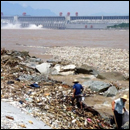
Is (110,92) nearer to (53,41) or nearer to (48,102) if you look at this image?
(48,102)

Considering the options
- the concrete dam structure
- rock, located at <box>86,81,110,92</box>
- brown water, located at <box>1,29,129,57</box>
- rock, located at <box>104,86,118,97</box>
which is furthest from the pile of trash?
the concrete dam structure

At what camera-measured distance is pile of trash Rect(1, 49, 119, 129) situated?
5.89 metres

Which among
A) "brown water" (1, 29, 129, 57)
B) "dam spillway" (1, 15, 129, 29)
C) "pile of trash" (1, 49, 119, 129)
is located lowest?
"pile of trash" (1, 49, 119, 129)

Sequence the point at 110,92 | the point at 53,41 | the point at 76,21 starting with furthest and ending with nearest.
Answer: the point at 76,21 → the point at 53,41 → the point at 110,92

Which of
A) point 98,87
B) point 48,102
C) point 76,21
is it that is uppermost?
point 76,21

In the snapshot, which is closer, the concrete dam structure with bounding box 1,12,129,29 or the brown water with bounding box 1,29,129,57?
the brown water with bounding box 1,29,129,57

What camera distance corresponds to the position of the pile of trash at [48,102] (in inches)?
232

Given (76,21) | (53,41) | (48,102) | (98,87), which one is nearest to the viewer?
(48,102)

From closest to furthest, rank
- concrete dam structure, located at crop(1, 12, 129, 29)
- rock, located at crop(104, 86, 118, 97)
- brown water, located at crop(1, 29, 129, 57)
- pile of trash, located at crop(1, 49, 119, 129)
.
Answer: pile of trash, located at crop(1, 49, 119, 129) < rock, located at crop(104, 86, 118, 97) < brown water, located at crop(1, 29, 129, 57) < concrete dam structure, located at crop(1, 12, 129, 29)

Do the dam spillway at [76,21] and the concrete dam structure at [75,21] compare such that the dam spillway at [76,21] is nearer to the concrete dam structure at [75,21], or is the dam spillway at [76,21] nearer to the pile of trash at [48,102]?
the concrete dam structure at [75,21]

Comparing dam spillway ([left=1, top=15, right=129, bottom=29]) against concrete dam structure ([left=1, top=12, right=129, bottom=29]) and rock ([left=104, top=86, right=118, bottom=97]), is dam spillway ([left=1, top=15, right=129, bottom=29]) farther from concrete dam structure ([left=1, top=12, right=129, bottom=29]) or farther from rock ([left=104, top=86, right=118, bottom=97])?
rock ([left=104, top=86, right=118, bottom=97])

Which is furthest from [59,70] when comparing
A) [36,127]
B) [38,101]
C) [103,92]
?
[36,127]

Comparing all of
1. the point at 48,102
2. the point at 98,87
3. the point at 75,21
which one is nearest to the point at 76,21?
the point at 75,21

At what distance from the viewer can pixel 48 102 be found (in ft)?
22.8
